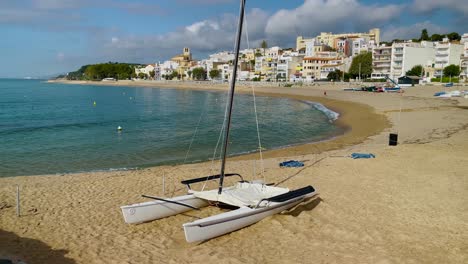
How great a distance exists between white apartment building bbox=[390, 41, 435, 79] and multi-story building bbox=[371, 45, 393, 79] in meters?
1.74

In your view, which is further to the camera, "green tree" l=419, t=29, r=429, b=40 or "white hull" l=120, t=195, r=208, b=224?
"green tree" l=419, t=29, r=429, b=40

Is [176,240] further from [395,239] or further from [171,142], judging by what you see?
[171,142]

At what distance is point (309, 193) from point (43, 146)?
2071cm

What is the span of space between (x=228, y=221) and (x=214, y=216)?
1.12 feet

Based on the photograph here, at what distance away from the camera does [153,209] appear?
9.32 metres

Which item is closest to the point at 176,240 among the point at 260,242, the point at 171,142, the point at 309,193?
the point at 260,242

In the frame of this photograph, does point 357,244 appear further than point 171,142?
No

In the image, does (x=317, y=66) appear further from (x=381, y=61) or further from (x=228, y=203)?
(x=228, y=203)

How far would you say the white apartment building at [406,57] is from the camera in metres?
104

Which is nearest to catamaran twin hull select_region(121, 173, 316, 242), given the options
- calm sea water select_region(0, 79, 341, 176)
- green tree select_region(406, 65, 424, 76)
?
calm sea water select_region(0, 79, 341, 176)

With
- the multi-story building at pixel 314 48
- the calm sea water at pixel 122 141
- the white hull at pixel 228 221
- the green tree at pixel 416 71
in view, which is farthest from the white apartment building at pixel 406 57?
the white hull at pixel 228 221

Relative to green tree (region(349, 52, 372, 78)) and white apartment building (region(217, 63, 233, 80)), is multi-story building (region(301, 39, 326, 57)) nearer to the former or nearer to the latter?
white apartment building (region(217, 63, 233, 80))

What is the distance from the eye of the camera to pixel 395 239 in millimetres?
8141

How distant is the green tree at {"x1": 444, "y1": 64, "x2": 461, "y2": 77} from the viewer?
309ft
